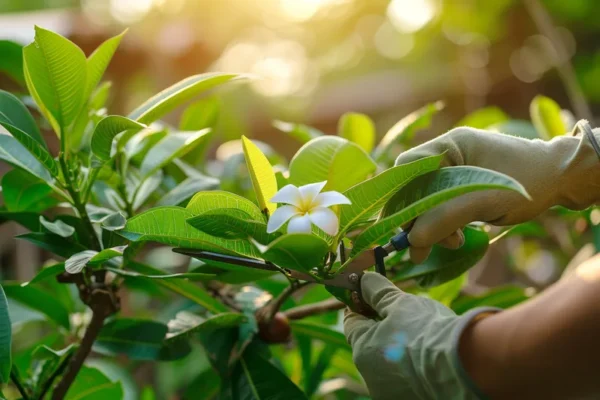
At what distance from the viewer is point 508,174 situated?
2.81ft

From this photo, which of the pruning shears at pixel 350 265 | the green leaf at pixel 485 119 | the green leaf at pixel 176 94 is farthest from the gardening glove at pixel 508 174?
the green leaf at pixel 485 119

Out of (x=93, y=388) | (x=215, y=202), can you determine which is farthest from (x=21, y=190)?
(x=215, y=202)

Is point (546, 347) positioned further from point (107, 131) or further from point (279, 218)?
point (107, 131)

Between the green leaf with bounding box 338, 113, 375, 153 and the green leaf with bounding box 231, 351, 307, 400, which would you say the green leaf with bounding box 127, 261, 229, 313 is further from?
the green leaf with bounding box 338, 113, 375, 153

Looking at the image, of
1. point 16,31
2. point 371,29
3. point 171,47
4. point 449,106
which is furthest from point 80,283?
point 371,29

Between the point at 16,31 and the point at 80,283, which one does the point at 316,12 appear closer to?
the point at 16,31

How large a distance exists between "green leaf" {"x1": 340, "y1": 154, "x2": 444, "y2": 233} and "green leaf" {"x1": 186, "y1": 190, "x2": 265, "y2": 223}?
112 millimetres

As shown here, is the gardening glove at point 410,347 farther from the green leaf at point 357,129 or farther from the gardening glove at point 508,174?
the green leaf at point 357,129

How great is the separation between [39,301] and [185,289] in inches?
11.8

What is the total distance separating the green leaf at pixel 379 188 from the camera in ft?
2.28

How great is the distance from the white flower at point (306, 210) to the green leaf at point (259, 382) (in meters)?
0.32

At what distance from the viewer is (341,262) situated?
30.4 inches

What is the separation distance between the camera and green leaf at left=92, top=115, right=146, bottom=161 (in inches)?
30.0

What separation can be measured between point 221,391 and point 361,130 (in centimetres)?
60
